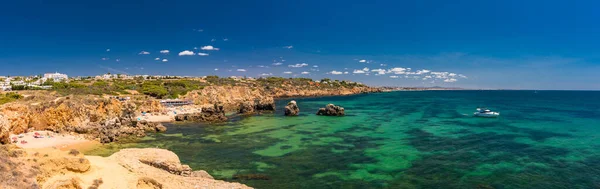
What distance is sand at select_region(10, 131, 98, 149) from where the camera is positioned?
1211 inches

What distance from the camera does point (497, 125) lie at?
166 ft

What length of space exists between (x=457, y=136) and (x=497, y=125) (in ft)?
51.9

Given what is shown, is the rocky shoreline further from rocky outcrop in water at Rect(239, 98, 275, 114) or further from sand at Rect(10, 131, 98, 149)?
sand at Rect(10, 131, 98, 149)

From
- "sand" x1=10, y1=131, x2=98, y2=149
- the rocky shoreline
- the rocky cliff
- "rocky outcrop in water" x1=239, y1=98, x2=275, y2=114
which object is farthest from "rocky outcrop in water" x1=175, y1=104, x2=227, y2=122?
"sand" x1=10, y1=131, x2=98, y2=149

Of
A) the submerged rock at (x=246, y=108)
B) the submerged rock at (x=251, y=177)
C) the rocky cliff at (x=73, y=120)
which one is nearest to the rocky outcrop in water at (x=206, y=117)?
the rocky cliff at (x=73, y=120)

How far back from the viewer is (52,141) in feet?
107

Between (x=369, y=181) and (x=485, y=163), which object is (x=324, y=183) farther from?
(x=485, y=163)

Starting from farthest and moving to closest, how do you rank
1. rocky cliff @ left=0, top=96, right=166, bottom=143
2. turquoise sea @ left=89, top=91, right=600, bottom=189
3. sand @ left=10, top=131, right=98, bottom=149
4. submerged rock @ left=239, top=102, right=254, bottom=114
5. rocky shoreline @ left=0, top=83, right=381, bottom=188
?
submerged rock @ left=239, top=102, right=254, bottom=114
rocky cliff @ left=0, top=96, right=166, bottom=143
sand @ left=10, top=131, right=98, bottom=149
turquoise sea @ left=89, top=91, right=600, bottom=189
rocky shoreline @ left=0, top=83, right=381, bottom=188

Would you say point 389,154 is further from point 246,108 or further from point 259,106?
point 259,106

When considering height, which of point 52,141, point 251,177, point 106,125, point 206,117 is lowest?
point 251,177

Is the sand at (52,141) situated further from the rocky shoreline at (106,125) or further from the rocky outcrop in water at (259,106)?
the rocky outcrop in water at (259,106)

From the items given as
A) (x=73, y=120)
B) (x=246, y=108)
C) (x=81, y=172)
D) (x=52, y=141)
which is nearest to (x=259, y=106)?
(x=246, y=108)

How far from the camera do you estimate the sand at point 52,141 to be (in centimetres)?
3075

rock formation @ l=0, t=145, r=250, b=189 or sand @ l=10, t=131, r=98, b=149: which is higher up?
rock formation @ l=0, t=145, r=250, b=189
